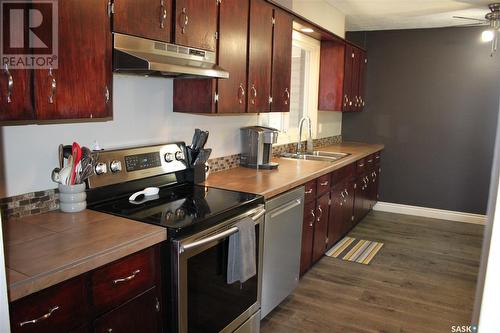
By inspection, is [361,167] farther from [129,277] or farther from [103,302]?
[103,302]

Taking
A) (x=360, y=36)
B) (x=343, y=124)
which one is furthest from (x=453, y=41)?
(x=343, y=124)

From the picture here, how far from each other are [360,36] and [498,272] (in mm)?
5667

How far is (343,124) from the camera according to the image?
19.5 ft

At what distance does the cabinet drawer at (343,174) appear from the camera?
375cm

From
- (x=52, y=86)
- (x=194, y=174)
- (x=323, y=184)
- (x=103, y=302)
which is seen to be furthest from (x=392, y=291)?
(x=52, y=86)

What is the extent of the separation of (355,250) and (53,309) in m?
3.30

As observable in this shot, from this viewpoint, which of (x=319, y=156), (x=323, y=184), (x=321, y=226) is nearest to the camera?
(x=323, y=184)

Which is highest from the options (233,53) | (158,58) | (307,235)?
(233,53)

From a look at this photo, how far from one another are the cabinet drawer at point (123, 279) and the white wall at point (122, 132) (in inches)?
24.6

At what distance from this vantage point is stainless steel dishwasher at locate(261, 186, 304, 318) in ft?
8.36

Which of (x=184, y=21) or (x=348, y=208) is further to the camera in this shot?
(x=348, y=208)

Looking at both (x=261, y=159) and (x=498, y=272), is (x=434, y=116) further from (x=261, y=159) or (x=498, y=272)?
(x=498, y=272)

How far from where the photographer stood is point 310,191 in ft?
10.4

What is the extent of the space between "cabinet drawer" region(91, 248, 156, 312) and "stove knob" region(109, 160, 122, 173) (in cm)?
63
